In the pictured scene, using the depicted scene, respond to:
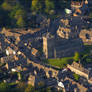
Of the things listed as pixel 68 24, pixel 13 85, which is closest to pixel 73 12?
pixel 68 24

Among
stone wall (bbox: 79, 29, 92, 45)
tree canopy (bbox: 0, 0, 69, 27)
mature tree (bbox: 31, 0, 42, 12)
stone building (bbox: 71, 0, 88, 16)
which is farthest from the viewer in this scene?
mature tree (bbox: 31, 0, 42, 12)

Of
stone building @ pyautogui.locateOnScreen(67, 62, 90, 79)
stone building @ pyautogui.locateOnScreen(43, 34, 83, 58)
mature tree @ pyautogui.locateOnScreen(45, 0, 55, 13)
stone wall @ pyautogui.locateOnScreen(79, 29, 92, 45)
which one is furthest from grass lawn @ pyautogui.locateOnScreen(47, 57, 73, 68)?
mature tree @ pyautogui.locateOnScreen(45, 0, 55, 13)

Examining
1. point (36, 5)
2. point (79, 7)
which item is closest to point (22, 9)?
point (36, 5)

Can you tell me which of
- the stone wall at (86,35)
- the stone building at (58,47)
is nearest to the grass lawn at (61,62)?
the stone building at (58,47)

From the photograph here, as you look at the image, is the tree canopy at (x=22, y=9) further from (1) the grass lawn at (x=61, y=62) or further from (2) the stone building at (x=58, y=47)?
(1) the grass lawn at (x=61, y=62)

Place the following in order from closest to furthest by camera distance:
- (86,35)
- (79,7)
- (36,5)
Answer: (86,35) < (79,7) < (36,5)

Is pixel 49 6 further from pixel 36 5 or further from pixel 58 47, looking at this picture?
pixel 58 47

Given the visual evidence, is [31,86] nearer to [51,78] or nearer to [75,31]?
[51,78]

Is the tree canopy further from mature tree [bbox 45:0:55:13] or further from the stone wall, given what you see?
the stone wall
